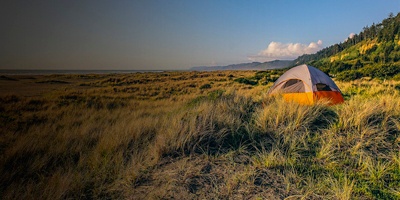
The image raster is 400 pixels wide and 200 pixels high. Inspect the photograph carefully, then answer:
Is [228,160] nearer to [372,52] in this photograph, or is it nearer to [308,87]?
[308,87]

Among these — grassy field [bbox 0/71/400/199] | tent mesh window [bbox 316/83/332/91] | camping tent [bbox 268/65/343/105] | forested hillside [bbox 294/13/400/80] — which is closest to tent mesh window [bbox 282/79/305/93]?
camping tent [bbox 268/65/343/105]

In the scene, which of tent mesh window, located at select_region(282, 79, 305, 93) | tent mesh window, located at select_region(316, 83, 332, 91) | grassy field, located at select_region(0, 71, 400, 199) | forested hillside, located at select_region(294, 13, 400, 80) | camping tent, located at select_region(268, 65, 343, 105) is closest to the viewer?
grassy field, located at select_region(0, 71, 400, 199)

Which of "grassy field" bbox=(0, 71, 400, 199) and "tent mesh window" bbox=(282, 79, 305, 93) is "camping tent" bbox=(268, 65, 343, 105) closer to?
"tent mesh window" bbox=(282, 79, 305, 93)

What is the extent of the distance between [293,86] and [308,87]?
1.08m

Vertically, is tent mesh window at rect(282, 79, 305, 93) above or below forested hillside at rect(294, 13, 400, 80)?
below

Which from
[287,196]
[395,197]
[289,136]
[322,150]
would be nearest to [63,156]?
[287,196]

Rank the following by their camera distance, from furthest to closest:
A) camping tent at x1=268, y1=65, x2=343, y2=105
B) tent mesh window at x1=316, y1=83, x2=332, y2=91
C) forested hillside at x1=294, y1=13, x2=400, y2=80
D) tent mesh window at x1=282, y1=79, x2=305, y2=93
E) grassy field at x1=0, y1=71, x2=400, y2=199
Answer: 1. forested hillside at x1=294, y1=13, x2=400, y2=80
2. tent mesh window at x1=282, y1=79, x2=305, y2=93
3. tent mesh window at x1=316, y1=83, x2=332, y2=91
4. camping tent at x1=268, y1=65, x2=343, y2=105
5. grassy field at x1=0, y1=71, x2=400, y2=199

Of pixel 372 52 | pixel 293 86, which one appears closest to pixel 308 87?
pixel 293 86

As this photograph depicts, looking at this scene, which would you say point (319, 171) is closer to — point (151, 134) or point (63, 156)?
point (151, 134)

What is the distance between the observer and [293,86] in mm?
10297

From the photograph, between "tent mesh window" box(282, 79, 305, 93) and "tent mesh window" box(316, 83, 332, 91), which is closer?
"tent mesh window" box(316, 83, 332, 91)

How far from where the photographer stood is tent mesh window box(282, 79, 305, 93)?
9.95 metres

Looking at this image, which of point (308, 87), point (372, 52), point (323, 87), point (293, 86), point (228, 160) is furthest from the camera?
point (372, 52)

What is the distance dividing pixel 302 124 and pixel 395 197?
2.24 metres
